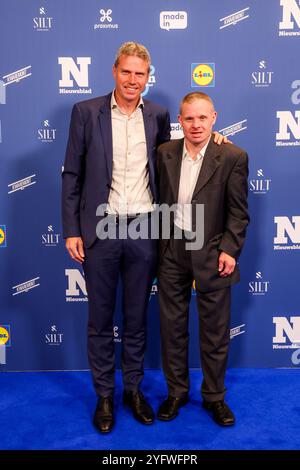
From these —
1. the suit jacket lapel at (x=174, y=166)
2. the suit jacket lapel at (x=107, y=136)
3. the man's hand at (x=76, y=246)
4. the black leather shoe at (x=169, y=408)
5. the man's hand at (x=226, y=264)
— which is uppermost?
the suit jacket lapel at (x=107, y=136)

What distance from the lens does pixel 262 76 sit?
122 inches

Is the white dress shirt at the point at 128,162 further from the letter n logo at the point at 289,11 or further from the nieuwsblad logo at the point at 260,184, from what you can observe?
the letter n logo at the point at 289,11

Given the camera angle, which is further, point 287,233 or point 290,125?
point 287,233

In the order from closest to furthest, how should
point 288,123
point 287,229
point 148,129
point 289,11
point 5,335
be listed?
point 148,129
point 289,11
point 288,123
point 287,229
point 5,335

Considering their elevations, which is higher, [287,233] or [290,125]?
[290,125]

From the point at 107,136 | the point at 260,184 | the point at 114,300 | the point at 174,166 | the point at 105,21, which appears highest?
the point at 105,21

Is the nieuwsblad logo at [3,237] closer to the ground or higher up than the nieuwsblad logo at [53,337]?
higher up

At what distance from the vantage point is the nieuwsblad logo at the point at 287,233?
3258mm

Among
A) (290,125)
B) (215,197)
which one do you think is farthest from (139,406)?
(290,125)

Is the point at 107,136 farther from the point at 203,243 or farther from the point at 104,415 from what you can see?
the point at 104,415

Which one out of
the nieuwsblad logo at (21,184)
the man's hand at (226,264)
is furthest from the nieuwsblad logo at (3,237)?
the man's hand at (226,264)

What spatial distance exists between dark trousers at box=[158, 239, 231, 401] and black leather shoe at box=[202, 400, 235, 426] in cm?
3

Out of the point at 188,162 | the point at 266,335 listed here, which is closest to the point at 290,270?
the point at 266,335

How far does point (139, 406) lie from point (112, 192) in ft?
3.79
